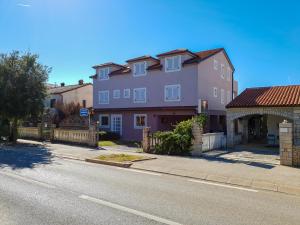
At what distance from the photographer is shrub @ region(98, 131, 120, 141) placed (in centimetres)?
2743

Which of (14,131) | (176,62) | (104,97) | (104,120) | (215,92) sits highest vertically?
(176,62)

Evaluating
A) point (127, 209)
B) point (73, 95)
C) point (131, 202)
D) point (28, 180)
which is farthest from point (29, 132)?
point (127, 209)

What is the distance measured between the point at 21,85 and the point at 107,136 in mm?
10937

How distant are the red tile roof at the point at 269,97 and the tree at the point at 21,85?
13920mm

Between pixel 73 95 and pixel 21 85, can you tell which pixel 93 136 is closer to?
pixel 21 85

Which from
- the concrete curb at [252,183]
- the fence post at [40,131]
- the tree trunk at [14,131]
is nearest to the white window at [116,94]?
the fence post at [40,131]

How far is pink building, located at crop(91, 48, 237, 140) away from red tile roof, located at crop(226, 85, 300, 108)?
4023 mm

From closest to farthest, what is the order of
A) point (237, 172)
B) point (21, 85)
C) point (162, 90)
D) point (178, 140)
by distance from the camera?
1. point (237, 172)
2. point (178, 140)
3. point (21, 85)
4. point (162, 90)

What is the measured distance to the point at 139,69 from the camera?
96.6ft

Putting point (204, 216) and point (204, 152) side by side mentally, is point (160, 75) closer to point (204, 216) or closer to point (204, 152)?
point (204, 152)

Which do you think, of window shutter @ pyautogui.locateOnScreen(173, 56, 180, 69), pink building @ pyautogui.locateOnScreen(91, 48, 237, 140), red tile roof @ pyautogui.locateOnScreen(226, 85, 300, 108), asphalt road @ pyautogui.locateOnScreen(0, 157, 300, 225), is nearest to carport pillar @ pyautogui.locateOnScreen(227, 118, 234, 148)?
red tile roof @ pyautogui.locateOnScreen(226, 85, 300, 108)

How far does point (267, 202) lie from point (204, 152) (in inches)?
383

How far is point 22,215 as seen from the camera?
18.1 feet

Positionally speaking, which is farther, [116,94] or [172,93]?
[116,94]
